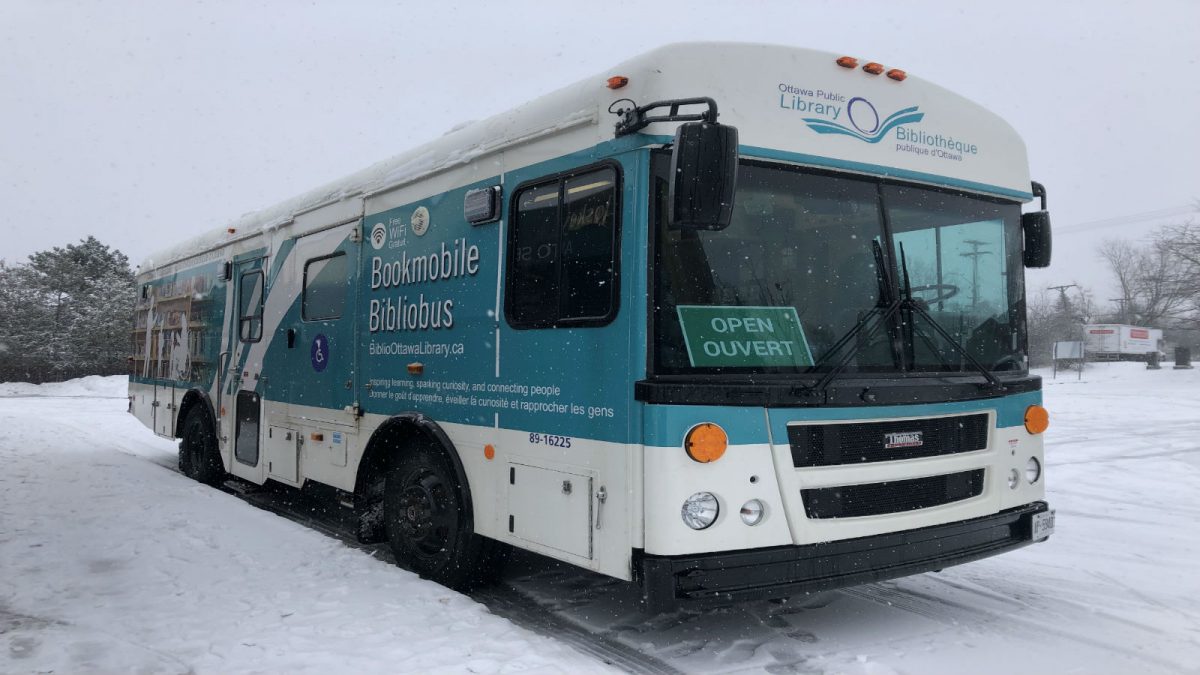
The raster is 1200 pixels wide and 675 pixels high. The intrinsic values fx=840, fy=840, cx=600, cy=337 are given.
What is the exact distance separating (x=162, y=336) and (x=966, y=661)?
10044 mm

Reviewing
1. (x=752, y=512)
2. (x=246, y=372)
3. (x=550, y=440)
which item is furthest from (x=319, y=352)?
(x=752, y=512)

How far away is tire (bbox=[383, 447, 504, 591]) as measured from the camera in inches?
197

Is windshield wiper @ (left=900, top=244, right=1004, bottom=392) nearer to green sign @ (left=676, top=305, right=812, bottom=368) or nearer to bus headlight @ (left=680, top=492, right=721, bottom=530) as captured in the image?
green sign @ (left=676, top=305, right=812, bottom=368)

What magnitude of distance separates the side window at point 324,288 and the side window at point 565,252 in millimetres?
2323

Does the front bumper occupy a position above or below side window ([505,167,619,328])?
below

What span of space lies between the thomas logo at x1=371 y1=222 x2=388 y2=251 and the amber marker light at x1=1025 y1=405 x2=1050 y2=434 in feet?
14.1

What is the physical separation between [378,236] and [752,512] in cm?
356

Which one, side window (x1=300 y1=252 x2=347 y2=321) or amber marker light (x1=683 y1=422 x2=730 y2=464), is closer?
amber marker light (x1=683 y1=422 x2=730 y2=464)

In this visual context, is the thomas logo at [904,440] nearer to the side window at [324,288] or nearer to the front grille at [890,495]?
the front grille at [890,495]

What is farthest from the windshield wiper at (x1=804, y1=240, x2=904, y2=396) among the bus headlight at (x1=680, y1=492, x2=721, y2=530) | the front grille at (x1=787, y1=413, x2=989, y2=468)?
the bus headlight at (x1=680, y1=492, x2=721, y2=530)

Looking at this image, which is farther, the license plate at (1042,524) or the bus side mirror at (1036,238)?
the bus side mirror at (1036,238)

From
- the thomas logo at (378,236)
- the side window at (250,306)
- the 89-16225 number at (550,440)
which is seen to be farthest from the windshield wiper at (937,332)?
the side window at (250,306)

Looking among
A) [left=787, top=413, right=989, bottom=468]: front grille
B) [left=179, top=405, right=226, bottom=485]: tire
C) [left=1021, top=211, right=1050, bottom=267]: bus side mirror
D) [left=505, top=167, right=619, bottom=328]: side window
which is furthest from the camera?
[left=179, top=405, right=226, bottom=485]: tire

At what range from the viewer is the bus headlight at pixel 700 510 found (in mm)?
3699
